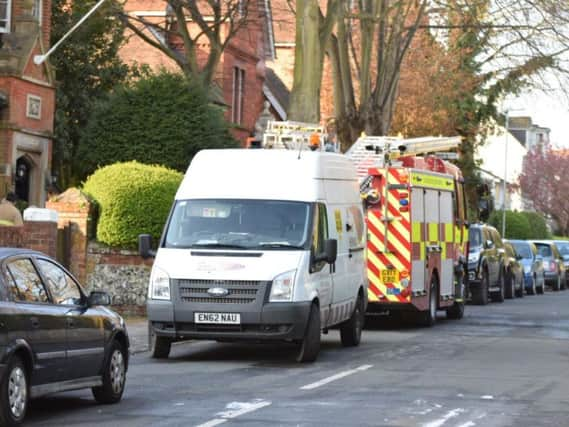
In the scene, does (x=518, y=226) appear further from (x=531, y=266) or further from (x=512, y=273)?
(x=512, y=273)

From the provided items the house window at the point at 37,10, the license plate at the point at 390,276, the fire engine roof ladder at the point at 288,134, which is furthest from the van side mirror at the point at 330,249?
the house window at the point at 37,10

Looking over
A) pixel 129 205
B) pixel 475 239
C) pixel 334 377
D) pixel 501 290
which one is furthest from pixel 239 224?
pixel 501 290

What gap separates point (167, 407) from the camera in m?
12.6

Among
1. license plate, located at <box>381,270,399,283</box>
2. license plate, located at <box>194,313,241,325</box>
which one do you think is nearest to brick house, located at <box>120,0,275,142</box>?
license plate, located at <box>381,270,399,283</box>

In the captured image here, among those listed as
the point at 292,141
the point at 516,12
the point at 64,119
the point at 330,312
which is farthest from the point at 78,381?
the point at 64,119

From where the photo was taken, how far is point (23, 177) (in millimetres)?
31453

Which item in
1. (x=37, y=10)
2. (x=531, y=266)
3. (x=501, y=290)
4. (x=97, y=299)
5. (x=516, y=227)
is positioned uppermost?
(x=37, y=10)

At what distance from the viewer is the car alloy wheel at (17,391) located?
10.7 metres

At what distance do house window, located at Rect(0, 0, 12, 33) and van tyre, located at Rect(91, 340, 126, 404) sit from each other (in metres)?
19.0

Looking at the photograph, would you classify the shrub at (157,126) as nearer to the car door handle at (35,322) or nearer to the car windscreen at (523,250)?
the car windscreen at (523,250)

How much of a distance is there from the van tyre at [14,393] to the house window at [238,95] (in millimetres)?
37113

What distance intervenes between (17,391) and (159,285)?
641cm

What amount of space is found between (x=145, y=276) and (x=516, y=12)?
11.8 m

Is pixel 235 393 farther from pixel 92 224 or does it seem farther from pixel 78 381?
pixel 92 224
